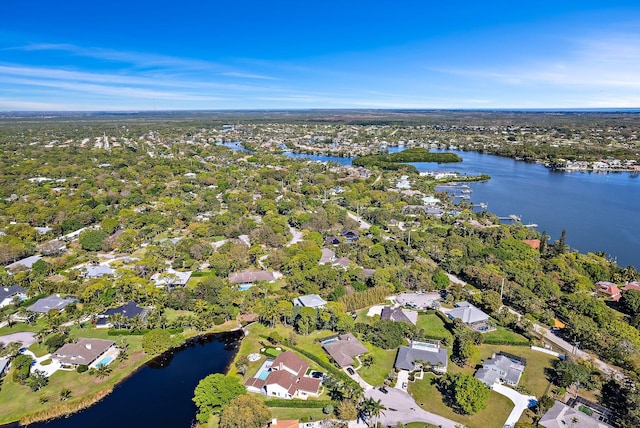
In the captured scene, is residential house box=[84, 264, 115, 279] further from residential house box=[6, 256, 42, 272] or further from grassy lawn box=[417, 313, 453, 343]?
grassy lawn box=[417, 313, 453, 343]

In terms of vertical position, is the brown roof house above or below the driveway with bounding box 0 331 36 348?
above

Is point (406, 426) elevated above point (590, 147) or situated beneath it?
situated beneath

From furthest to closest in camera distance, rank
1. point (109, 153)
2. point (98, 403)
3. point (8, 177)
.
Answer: point (109, 153)
point (8, 177)
point (98, 403)

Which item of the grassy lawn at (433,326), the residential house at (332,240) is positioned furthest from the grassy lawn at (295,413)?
the residential house at (332,240)

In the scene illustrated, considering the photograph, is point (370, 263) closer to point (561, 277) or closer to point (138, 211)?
point (561, 277)

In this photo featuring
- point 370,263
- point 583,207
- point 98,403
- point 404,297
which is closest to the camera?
point 98,403

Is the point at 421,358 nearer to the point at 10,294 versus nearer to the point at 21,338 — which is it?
the point at 21,338

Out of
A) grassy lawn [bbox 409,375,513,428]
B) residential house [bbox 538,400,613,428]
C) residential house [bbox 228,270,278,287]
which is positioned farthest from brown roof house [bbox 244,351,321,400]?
residential house [bbox 228,270,278,287]

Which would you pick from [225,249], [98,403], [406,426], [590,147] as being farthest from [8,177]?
[590,147]
